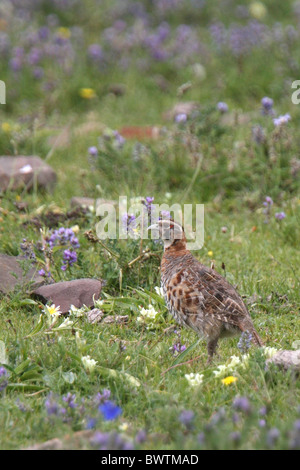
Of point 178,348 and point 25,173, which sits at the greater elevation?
point 25,173

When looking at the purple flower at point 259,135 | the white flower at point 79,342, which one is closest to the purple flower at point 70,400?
the white flower at point 79,342

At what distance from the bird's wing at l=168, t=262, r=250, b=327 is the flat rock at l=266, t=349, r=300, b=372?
53 centimetres

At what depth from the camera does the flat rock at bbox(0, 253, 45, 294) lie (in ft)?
18.2

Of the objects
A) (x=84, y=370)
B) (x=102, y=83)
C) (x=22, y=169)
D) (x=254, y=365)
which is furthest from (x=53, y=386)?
(x=102, y=83)

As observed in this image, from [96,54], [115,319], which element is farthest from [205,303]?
[96,54]

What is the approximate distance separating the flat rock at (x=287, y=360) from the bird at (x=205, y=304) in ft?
1.14

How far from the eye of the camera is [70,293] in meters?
5.41

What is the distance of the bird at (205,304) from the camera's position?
4.75m

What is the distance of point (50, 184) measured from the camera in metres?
8.05

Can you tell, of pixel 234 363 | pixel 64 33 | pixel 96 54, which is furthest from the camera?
pixel 64 33

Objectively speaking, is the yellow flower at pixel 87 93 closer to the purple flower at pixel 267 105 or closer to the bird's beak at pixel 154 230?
the purple flower at pixel 267 105

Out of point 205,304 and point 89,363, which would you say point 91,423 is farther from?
point 205,304

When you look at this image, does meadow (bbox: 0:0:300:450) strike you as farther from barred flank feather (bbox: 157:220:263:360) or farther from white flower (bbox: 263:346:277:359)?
barred flank feather (bbox: 157:220:263:360)

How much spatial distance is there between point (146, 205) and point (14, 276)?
121 centimetres
